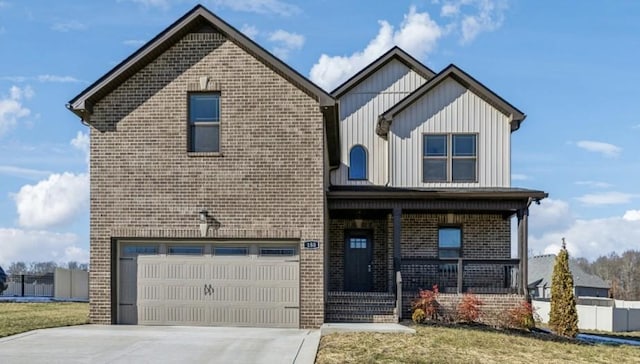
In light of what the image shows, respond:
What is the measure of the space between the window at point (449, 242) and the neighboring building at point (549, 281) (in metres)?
24.5

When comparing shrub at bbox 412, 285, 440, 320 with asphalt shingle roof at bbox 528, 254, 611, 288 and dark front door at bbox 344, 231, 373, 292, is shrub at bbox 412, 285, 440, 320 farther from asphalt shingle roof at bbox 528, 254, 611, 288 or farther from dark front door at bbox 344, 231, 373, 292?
asphalt shingle roof at bbox 528, 254, 611, 288

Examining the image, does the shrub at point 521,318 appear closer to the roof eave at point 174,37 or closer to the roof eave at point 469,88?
the roof eave at point 469,88

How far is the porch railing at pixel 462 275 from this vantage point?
62.2 ft

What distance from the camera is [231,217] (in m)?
15.9

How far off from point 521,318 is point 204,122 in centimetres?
984

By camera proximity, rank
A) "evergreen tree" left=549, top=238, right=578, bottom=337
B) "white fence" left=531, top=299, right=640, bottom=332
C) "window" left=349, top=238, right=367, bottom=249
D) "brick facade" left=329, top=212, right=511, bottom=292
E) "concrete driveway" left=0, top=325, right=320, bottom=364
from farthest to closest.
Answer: "white fence" left=531, top=299, right=640, bottom=332 → "window" left=349, top=238, right=367, bottom=249 → "brick facade" left=329, top=212, right=511, bottom=292 → "evergreen tree" left=549, top=238, right=578, bottom=337 → "concrete driveway" left=0, top=325, right=320, bottom=364

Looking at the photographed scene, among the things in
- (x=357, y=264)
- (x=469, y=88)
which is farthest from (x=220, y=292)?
(x=469, y=88)

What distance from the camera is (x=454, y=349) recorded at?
12.8 meters

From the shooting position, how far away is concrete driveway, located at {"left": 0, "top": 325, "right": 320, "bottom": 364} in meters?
11.3

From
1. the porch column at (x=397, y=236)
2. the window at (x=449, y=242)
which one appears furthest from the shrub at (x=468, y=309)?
the window at (x=449, y=242)

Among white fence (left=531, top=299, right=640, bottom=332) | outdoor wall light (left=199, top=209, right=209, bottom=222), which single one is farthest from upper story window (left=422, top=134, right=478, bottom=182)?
white fence (left=531, top=299, right=640, bottom=332)

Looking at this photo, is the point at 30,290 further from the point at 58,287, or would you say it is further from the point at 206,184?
the point at 206,184

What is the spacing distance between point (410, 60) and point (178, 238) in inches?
466

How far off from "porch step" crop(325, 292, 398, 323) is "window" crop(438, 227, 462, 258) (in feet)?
12.6
